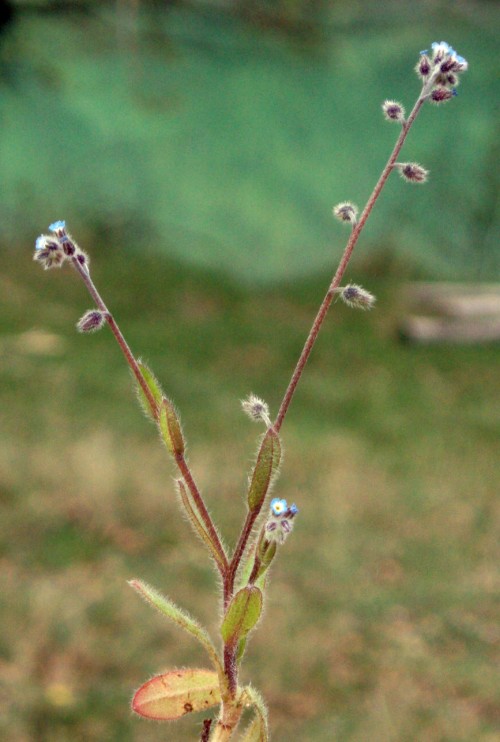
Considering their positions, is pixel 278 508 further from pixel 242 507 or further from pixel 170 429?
pixel 242 507

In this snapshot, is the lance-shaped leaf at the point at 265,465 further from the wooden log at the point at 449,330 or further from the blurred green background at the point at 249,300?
the wooden log at the point at 449,330

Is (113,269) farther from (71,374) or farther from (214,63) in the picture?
(214,63)

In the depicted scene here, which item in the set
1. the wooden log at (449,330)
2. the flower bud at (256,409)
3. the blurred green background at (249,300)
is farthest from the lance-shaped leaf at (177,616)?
the wooden log at (449,330)

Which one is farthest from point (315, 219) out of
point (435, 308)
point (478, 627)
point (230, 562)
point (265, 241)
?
point (230, 562)

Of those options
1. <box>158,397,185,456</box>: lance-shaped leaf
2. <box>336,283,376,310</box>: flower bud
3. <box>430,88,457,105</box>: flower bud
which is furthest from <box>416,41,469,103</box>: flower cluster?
<box>158,397,185,456</box>: lance-shaped leaf

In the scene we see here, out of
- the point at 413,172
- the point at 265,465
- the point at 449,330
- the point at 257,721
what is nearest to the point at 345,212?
the point at 413,172

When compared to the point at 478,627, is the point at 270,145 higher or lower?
higher
